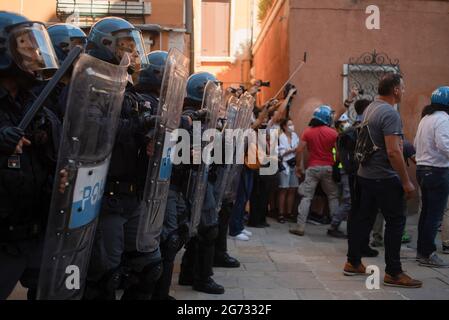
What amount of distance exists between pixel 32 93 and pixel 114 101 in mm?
510

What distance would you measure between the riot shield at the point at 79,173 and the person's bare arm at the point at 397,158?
278 cm

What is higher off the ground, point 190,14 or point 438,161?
point 190,14

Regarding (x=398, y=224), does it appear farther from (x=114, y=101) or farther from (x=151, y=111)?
(x=114, y=101)

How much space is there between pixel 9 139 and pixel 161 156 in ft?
3.28

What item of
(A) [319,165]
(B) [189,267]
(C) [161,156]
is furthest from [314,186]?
(C) [161,156]

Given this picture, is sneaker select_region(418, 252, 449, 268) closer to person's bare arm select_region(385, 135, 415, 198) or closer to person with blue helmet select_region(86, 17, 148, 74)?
person's bare arm select_region(385, 135, 415, 198)

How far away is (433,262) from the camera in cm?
544

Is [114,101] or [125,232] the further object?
[125,232]

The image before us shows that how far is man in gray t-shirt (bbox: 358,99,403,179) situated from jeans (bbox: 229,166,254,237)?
2.44 m

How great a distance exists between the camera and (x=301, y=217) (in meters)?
7.15

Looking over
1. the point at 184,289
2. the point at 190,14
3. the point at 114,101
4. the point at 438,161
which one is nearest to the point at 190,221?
the point at 184,289

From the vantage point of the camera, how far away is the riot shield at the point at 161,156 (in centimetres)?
297

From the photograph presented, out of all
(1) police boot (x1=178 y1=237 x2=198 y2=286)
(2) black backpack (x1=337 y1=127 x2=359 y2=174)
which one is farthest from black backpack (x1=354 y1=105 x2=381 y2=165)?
(1) police boot (x1=178 y1=237 x2=198 y2=286)

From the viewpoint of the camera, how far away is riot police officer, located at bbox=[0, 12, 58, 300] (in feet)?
7.89
